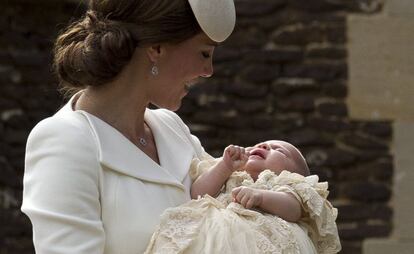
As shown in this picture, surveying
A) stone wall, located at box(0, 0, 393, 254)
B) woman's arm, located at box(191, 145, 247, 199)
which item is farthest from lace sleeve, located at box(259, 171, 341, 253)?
stone wall, located at box(0, 0, 393, 254)

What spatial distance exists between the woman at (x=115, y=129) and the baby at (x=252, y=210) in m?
0.06

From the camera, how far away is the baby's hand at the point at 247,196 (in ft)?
11.0

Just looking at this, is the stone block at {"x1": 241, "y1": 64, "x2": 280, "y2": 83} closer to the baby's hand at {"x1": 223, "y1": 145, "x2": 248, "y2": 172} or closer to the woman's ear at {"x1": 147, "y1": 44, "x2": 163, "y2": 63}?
the baby's hand at {"x1": 223, "y1": 145, "x2": 248, "y2": 172}

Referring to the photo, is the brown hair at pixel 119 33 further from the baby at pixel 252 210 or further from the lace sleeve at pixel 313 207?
the lace sleeve at pixel 313 207

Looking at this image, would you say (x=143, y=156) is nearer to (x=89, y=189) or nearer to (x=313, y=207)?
(x=89, y=189)

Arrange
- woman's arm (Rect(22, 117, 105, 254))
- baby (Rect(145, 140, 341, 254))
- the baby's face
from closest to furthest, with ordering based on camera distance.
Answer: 1. woman's arm (Rect(22, 117, 105, 254))
2. baby (Rect(145, 140, 341, 254))
3. the baby's face

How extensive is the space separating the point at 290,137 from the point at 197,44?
3.72m

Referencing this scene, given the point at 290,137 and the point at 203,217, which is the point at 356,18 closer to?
the point at 290,137

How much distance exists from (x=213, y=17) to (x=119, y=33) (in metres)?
0.24

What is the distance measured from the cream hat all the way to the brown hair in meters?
0.03

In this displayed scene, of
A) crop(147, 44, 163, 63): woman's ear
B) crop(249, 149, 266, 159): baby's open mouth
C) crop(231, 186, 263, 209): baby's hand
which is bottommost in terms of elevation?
crop(249, 149, 266, 159): baby's open mouth

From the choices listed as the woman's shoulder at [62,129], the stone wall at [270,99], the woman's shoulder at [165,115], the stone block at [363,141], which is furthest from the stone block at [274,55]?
the woman's shoulder at [62,129]

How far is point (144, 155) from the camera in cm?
337

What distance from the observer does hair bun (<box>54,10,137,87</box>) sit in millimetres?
3279
